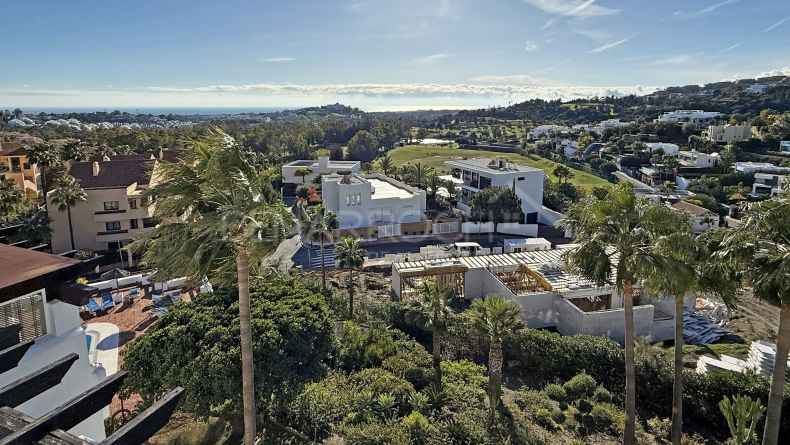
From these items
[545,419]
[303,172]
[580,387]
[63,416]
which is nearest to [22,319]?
[63,416]

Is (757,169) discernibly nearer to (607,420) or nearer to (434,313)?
(607,420)

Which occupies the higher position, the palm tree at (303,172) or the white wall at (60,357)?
the white wall at (60,357)

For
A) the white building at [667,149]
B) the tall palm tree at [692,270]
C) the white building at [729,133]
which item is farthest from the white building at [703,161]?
the tall palm tree at [692,270]

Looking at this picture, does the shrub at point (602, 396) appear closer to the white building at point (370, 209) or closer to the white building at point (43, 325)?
the white building at point (43, 325)

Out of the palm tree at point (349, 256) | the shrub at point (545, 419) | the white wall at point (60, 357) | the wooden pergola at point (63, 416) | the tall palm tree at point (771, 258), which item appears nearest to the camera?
the wooden pergola at point (63, 416)

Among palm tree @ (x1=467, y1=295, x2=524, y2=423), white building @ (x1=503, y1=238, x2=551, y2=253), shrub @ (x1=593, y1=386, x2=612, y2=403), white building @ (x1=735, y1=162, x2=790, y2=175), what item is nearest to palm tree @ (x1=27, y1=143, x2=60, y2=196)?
palm tree @ (x1=467, y1=295, x2=524, y2=423)

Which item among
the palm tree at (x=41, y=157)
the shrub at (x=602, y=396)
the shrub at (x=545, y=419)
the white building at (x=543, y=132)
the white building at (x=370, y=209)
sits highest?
the white building at (x=543, y=132)

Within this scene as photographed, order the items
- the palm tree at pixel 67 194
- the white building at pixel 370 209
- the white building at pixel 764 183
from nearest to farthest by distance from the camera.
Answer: the palm tree at pixel 67 194 → the white building at pixel 370 209 → the white building at pixel 764 183
